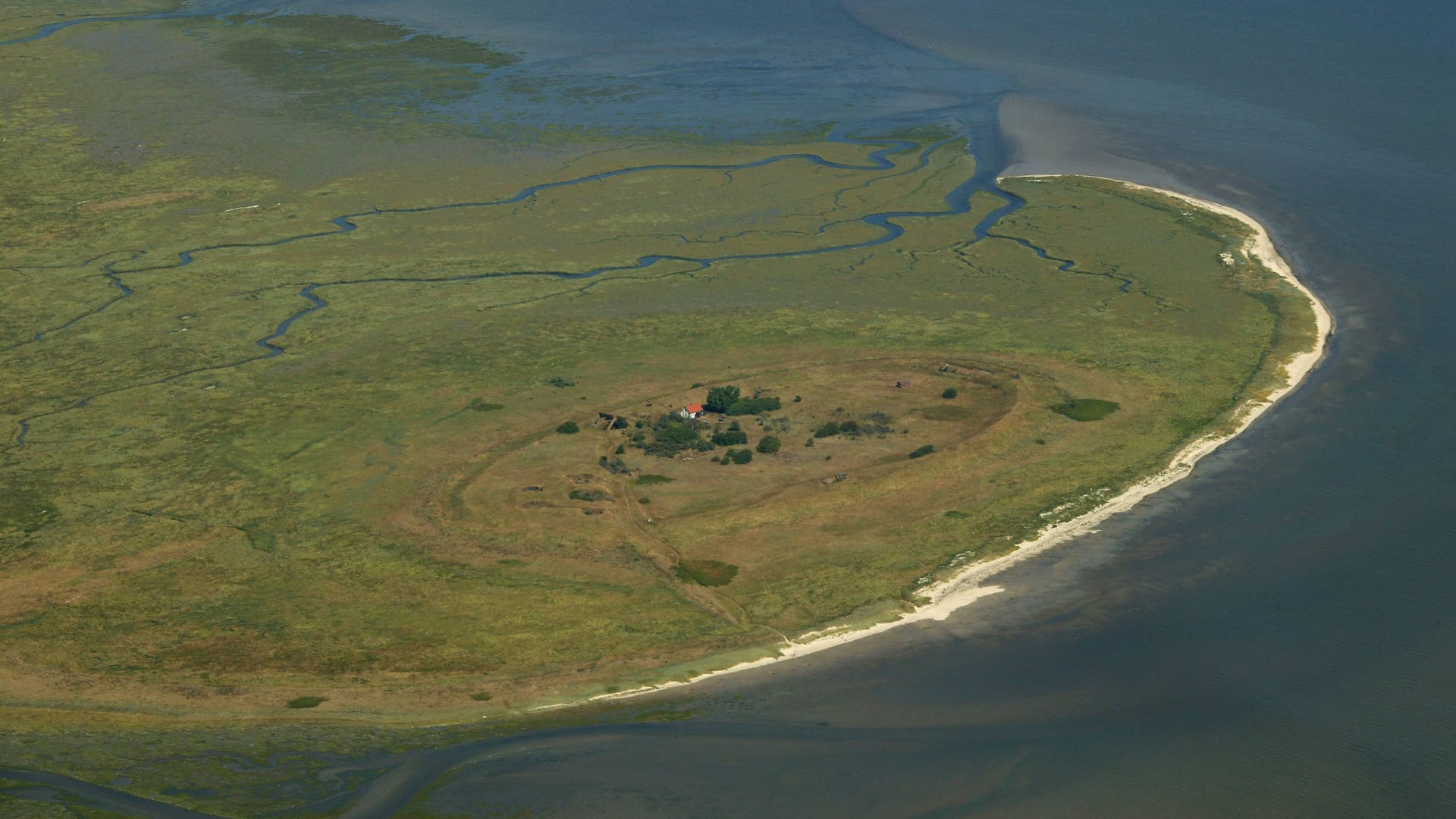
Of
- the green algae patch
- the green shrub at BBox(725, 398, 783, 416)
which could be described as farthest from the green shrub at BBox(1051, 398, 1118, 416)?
the green shrub at BBox(725, 398, 783, 416)

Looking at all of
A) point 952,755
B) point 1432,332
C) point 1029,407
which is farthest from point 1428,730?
point 1432,332

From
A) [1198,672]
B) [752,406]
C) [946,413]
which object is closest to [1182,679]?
[1198,672]

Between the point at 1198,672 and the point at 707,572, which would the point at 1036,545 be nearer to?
the point at 1198,672

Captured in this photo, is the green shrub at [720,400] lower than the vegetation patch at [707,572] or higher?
higher

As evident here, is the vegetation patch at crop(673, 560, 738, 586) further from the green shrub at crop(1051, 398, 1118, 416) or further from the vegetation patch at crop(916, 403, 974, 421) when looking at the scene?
the green shrub at crop(1051, 398, 1118, 416)

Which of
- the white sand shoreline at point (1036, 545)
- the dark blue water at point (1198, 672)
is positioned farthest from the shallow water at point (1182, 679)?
the white sand shoreline at point (1036, 545)

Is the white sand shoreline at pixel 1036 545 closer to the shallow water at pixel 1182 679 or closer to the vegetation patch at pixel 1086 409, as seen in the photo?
the shallow water at pixel 1182 679
